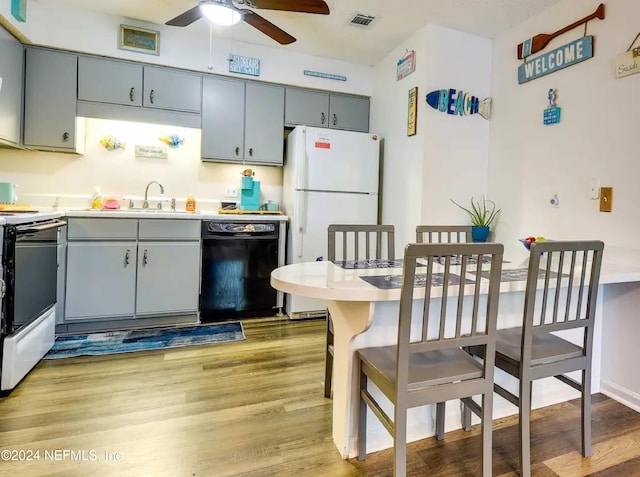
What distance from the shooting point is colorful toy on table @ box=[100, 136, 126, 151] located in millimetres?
3279

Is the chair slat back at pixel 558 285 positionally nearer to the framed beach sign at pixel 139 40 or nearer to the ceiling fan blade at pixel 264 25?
Result: the ceiling fan blade at pixel 264 25

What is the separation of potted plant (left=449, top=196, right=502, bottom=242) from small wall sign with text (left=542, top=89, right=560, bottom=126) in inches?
29.8

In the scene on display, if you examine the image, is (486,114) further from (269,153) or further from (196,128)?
(196,128)

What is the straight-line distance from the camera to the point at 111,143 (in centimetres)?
329

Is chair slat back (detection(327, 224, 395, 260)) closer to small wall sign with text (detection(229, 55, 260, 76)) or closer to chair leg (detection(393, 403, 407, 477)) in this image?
chair leg (detection(393, 403, 407, 477))

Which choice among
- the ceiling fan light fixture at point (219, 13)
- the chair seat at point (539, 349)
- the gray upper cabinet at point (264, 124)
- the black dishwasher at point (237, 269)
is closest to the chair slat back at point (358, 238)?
the chair seat at point (539, 349)

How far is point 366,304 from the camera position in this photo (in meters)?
1.41

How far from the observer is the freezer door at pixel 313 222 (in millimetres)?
3297

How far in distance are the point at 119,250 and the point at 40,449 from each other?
63.8 inches

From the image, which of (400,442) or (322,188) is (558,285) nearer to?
(400,442)

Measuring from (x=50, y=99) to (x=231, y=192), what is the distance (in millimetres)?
1623

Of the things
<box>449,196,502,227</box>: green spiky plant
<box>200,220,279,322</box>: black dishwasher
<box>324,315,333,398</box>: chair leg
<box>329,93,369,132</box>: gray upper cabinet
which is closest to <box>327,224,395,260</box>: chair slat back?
<box>324,315,333,398</box>: chair leg

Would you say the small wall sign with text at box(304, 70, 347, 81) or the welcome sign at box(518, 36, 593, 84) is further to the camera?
the small wall sign with text at box(304, 70, 347, 81)

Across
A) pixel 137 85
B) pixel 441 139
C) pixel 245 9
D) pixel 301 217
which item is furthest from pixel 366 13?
pixel 137 85
